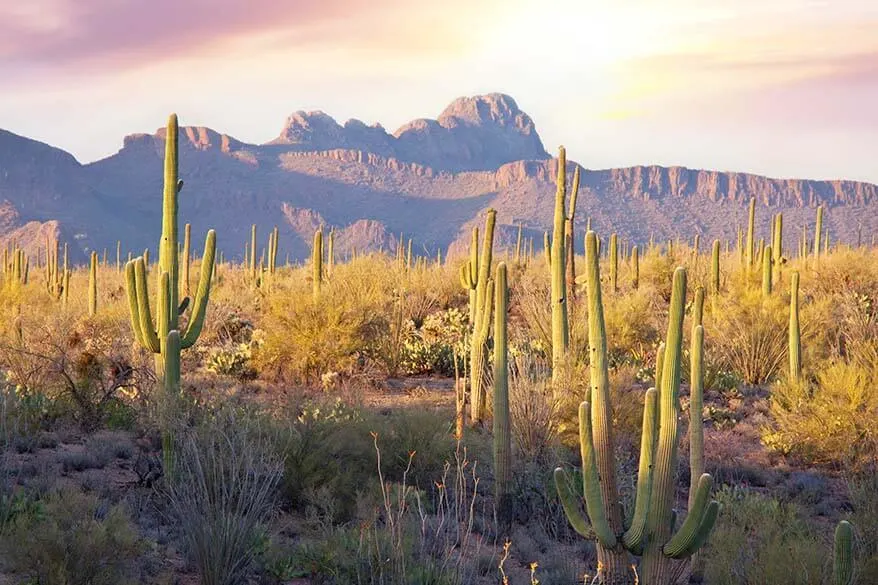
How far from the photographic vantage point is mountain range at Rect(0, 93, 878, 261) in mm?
128250

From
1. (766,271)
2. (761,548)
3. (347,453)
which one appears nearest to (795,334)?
(766,271)

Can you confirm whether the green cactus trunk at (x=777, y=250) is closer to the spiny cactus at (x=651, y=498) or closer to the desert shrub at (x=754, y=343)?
the desert shrub at (x=754, y=343)

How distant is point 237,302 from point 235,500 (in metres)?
20.5

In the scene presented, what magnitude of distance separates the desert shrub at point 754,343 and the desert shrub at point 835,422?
4437 millimetres

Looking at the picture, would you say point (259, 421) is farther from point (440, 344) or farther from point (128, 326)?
point (128, 326)

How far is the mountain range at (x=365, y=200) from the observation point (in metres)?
128

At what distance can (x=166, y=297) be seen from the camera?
10.0 m

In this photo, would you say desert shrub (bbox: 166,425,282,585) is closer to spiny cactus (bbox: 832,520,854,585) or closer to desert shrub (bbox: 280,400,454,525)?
desert shrub (bbox: 280,400,454,525)

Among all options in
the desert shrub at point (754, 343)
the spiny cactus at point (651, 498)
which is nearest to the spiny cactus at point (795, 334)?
the desert shrub at point (754, 343)

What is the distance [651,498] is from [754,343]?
11.5 m

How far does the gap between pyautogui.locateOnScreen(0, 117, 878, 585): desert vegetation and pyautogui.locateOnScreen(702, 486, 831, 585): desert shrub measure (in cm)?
3

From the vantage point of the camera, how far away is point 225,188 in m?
168

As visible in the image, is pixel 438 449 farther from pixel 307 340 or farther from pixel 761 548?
pixel 307 340

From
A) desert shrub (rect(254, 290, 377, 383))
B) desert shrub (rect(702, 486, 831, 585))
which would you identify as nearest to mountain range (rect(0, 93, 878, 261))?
desert shrub (rect(254, 290, 377, 383))
